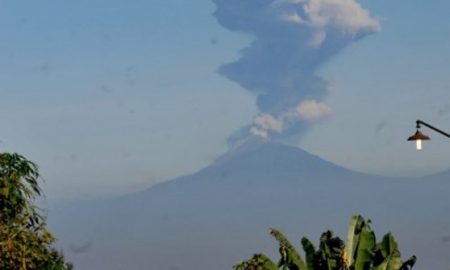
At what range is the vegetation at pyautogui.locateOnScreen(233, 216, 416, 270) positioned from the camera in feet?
120

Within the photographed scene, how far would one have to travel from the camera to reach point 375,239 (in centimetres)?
3728

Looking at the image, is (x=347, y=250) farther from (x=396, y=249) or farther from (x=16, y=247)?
(x=16, y=247)

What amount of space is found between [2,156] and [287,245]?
614 inches

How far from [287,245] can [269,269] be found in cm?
235

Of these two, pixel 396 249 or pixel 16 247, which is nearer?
pixel 396 249

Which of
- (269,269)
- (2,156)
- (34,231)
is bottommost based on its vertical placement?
(269,269)

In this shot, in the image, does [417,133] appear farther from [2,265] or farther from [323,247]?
[2,265]

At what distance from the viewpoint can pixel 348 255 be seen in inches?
1480

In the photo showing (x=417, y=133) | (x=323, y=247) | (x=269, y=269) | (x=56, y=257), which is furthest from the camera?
(x=56, y=257)

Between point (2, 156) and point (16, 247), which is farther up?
point (2, 156)

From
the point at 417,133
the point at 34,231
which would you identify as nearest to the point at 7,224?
the point at 34,231

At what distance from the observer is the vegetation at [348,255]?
3662 centimetres

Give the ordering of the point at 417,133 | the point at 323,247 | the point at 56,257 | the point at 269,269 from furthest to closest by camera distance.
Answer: the point at 56,257
the point at 323,247
the point at 269,269
the point at 417,133

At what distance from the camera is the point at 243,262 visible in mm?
36656
